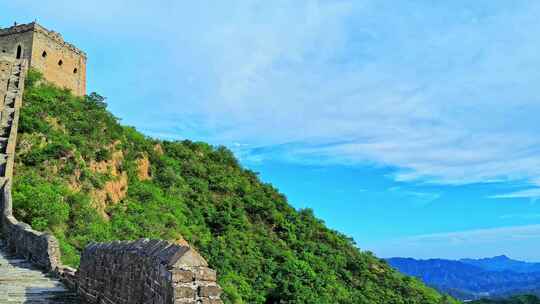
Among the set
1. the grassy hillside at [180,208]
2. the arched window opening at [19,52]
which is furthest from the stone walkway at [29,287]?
the arched window opening at [19,52]

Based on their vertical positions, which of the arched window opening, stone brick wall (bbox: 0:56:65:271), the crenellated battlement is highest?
the crenellated battlement

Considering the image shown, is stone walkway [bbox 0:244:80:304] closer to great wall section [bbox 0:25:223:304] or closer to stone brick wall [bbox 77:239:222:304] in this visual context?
great wall section [bbox 0:25:223:304]

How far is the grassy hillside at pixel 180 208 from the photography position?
741 inches

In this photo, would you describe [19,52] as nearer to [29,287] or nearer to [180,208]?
[180,208]

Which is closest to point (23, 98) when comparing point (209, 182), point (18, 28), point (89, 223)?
point (18, 28)

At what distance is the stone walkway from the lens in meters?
8.27

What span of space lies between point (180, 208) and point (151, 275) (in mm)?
23374

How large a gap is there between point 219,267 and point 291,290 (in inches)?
156

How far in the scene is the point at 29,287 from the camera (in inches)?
362

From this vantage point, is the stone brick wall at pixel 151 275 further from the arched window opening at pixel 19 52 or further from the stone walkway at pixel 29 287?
the arched window opening at pixel 19 52

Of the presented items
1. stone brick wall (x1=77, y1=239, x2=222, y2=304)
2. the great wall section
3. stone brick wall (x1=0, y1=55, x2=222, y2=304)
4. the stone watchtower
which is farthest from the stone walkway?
the stone watchtower

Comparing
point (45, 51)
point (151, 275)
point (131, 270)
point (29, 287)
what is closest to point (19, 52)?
point (45, 51)

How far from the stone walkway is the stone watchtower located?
74.1 ft

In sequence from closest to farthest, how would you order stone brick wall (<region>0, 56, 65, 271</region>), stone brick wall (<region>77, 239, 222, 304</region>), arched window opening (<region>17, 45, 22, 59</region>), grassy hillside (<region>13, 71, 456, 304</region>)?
stone brick wall (<region>77, 239, 222, 304</region>), stone brick wall (<region>0, 56, 65, 271</region>), grassy hillside (<region>13, 71, 456, 304</region>), arched window opening (<region>17, 45, 22, 59</region>)
